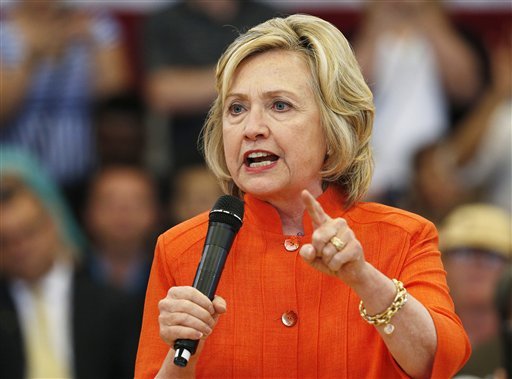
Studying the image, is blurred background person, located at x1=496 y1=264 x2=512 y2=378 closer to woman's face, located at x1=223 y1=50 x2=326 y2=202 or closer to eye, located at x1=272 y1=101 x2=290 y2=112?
woman's face, located at x1=223 y1=50 x2=326 y2=202

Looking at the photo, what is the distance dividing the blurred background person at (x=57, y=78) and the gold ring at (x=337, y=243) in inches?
170

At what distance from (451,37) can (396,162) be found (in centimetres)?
84

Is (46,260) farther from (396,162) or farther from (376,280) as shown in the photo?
(376,280)

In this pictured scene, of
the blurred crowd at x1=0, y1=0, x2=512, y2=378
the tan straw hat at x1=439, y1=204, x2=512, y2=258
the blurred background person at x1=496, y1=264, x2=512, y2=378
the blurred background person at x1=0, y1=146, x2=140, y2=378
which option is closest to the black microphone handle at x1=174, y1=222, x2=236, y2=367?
the blurred background person at x1=496, y1=264, x2=512, y2=378

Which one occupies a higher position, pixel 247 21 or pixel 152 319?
pixel 247 21

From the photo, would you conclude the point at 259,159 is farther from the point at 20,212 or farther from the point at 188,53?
the point at 188,53

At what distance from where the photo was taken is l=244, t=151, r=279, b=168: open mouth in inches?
116

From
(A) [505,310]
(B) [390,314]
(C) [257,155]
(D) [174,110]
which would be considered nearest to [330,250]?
(B) [390,314]

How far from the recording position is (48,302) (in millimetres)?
5477

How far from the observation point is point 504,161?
6871 millimetres

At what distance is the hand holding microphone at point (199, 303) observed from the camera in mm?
2609

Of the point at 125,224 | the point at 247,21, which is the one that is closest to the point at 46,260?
the point at 125,224

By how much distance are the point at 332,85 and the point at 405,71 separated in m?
4.10

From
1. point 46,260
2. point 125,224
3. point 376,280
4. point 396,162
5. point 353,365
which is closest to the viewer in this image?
point 376,280
